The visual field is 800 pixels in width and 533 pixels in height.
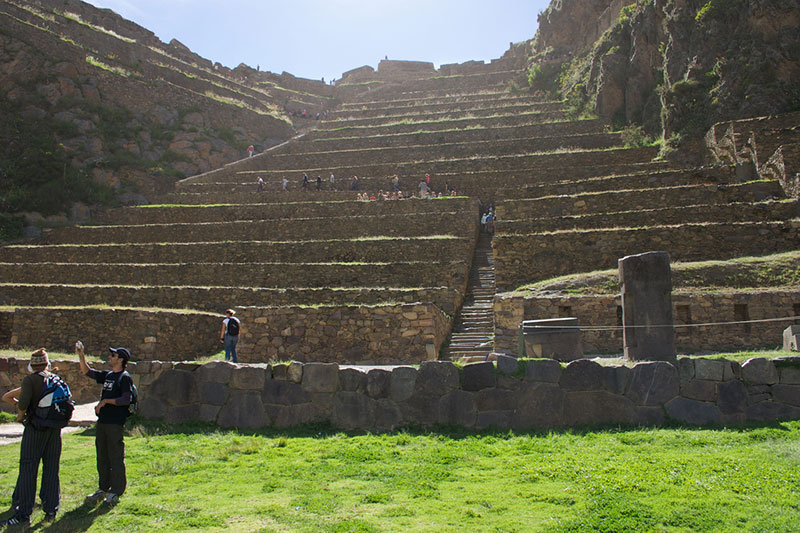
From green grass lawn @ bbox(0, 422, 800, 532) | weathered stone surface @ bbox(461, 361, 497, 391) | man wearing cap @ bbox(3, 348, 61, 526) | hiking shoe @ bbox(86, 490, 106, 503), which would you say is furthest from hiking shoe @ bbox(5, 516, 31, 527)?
weathered stone surface @ bbox(461, 361, 497, 391)

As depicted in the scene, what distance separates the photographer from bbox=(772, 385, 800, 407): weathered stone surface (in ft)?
26.7

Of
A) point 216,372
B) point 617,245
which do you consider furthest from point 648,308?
point 617,245

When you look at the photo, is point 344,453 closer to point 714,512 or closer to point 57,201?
point 714,512

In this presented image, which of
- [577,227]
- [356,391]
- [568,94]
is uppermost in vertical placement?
[568,94]

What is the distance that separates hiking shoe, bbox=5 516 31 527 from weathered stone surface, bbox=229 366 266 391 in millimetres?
3906

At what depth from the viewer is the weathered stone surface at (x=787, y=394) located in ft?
26.7

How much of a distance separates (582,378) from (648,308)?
8.38ft

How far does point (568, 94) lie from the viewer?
41812 millimetres

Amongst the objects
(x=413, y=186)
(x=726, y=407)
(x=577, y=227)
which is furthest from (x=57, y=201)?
(x=726, y=407)

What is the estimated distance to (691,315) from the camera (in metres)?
14.8

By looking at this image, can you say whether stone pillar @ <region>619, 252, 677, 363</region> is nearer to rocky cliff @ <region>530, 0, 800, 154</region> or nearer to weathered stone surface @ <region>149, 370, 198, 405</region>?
weathered stone surface @ <region>149, 370, 198, 405</region>

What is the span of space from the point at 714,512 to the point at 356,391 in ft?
17.2

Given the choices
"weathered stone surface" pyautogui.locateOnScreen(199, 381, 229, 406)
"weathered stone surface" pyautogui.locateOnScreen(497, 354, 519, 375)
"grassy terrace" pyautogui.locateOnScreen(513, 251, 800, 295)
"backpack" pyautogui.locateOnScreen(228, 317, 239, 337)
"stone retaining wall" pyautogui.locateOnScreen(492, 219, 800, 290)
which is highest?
"stone retaining wall" pyautogui.locateOnScreen(492, 219, 800, 290)

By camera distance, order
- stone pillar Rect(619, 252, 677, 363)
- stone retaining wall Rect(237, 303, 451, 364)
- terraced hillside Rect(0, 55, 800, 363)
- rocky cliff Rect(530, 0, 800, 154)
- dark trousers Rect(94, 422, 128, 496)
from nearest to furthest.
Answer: dark trousers Rect(94, 422, 128, 496), stone pillar Rect(619, 252, 677, 363), stone retaining wall Rect(237, 303, 451, 364), terraced hillside Rect(0, 55, 800, 363), rocky cliff Rect(530, 0, 800, 154)
